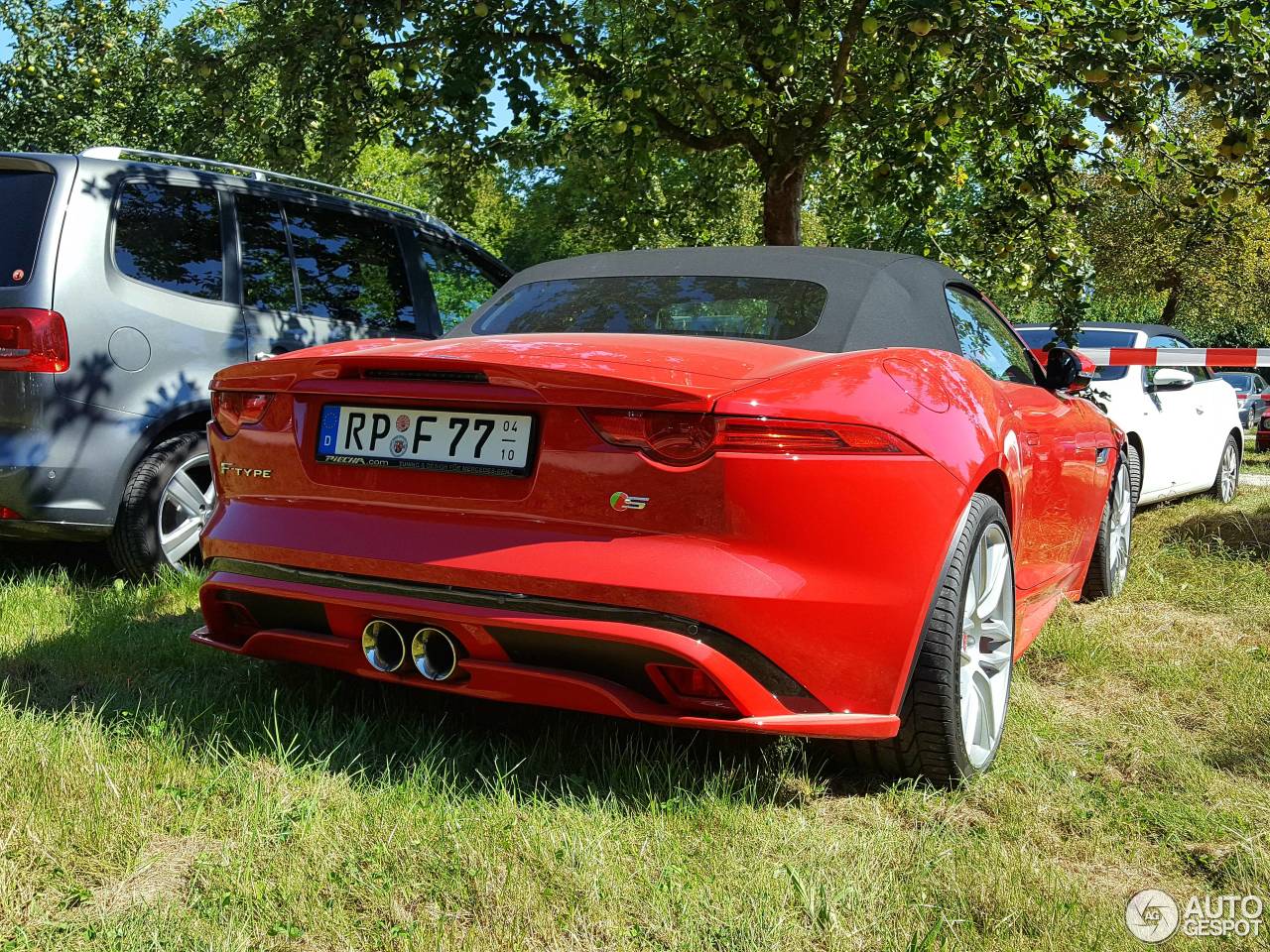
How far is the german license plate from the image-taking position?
104 inches

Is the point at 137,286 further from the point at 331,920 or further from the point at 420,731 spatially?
the point at 331,920

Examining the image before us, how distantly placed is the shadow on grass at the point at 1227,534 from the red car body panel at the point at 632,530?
4.21 m

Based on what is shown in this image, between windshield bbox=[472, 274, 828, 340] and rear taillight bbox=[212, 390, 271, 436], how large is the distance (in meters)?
0.84

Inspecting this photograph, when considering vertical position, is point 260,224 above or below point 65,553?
above

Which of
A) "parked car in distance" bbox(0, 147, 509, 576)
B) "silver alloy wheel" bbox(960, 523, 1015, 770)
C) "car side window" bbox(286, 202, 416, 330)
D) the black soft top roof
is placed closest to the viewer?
"silver alloy wheel" bbox(960, 523, 1015, 770)

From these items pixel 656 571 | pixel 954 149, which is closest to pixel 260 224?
pixel 656 571

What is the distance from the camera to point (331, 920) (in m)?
2.10

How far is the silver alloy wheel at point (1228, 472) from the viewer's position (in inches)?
362

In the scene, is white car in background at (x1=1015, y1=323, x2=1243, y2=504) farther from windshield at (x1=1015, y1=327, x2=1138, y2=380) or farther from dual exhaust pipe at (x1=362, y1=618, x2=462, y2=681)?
dual exhaust pipe at (x1=362, y1=618, x2=462, y2=681)

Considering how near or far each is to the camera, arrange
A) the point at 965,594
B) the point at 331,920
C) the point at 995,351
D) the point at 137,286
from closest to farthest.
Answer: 1. the point at 331,920
2. the point at 965,594
3. the point at 995,351
4. the point at 137,286

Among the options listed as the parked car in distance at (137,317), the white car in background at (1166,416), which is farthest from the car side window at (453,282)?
the white car in background at (1166,416)

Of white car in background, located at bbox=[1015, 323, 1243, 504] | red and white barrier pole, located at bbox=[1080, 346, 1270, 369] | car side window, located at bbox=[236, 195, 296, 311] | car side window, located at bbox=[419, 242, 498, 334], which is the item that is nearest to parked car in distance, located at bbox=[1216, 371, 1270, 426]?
white car in background, located at bbox=[1015, 323, 1243, 504]

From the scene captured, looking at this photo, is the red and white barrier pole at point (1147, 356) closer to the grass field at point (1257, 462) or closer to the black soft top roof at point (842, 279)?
the black soft top roof at point (842, 279)

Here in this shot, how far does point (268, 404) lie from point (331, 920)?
139 centimetres
